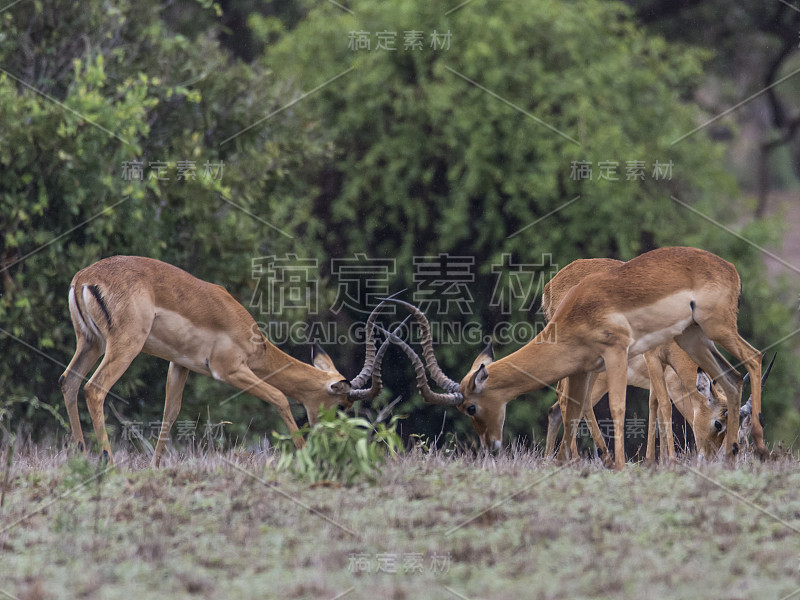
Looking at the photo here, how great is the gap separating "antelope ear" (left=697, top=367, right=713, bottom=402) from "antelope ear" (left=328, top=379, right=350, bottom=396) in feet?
9.55

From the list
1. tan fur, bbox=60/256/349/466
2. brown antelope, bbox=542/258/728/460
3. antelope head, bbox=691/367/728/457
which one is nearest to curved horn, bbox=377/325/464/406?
tan fur, bbox=60/256/349/466

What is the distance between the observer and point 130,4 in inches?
446

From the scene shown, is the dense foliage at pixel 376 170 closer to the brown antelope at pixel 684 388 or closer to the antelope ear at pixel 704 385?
the brown antelope at pixel 684 388

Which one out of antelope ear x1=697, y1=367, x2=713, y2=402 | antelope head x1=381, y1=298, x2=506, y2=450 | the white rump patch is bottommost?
antelope ear x1=697, y1=367, x2=713, y2=402

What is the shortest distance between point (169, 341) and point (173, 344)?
0.14 ft

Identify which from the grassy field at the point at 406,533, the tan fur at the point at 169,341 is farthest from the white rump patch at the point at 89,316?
the grassy field at the point at 406,533

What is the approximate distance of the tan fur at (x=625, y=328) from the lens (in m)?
7.18

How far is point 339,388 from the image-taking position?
26.0ft

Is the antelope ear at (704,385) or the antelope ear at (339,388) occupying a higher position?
the antelope ear at (339,388)

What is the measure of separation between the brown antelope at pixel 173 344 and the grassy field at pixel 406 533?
38.6 inches

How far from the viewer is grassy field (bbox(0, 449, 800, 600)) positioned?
448cm

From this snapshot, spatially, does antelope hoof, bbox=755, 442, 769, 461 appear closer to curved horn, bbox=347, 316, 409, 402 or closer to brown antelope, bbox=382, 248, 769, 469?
brown antelope, bbox=382, 248, 769, 469

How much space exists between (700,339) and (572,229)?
4576mm

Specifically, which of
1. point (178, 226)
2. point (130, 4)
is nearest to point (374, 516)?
point (178, 226)
